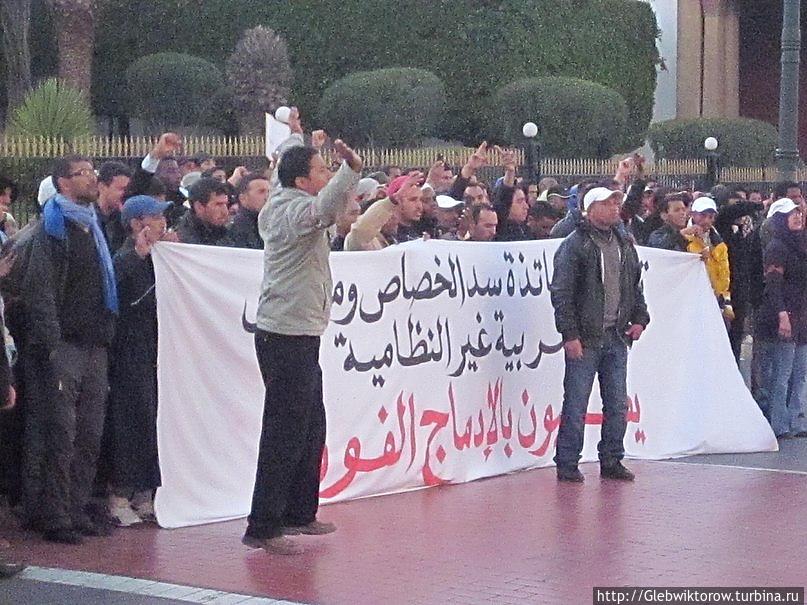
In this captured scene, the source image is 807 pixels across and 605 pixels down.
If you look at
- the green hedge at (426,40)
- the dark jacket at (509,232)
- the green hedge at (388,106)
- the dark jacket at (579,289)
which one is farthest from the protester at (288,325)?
the green hedge at (426,40)

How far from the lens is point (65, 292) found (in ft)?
24.8

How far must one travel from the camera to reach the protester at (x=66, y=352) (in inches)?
294

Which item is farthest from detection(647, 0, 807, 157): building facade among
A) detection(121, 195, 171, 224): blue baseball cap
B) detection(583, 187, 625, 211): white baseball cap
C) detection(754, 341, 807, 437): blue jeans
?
detection(121, 195, 171, 224): blue baseball cap

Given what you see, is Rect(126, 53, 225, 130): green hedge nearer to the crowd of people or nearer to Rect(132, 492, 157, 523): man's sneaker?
the crowd of people

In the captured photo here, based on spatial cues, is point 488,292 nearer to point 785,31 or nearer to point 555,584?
point 555,584

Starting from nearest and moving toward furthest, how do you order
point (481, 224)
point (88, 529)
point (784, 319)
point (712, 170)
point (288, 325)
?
point (288, 325) → point (88, 529) → point (481, 224) → point (784, 319) → point (712, 170)

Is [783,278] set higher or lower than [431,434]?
higher

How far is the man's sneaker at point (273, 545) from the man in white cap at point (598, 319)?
108 inches

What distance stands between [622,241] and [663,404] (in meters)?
1.80

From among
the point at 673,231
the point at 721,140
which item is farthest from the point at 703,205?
the point at 721,140

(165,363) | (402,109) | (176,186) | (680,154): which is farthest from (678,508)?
(680,154)

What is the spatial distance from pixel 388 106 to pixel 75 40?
7046 millimetres

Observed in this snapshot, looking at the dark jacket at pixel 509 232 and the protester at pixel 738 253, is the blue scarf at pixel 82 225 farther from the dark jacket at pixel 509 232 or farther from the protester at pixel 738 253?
the protester at pixel 738 253

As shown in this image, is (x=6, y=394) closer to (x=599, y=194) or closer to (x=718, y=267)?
(x=599, y=194)
